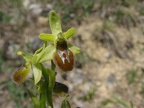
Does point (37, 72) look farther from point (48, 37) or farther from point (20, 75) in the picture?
point (48, 37)

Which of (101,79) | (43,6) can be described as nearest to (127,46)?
(101,79)

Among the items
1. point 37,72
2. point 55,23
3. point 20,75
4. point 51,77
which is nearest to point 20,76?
point 20,75

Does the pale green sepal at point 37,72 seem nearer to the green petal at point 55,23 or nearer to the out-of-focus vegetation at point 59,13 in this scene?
the green petal at point 55,23

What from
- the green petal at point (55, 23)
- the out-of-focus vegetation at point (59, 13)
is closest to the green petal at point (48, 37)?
the green petal at point (55, 23)

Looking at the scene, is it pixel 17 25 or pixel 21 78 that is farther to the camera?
pixel 17 25

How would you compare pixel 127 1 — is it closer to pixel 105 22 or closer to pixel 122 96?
pixel 105 22

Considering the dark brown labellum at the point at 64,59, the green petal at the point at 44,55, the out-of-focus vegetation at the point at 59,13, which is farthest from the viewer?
the out-of-focus vegetation at the point at 59,13

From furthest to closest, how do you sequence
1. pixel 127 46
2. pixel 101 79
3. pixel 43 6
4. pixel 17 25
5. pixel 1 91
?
pixel 43 6 → pixel 17 25 → pixel 127 46 → pixel 101 79 → pixel 1 91

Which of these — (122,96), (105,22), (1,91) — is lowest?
(122,96)

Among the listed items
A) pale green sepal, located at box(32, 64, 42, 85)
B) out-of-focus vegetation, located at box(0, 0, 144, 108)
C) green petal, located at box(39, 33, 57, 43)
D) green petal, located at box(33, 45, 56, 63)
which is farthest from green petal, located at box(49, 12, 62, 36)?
out-of-focus vegetation, located at box(0, 0, 144, 108)
